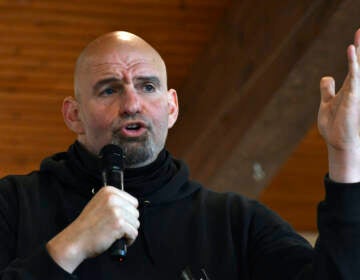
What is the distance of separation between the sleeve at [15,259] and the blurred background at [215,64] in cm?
224

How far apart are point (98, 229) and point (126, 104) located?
20.4 inches

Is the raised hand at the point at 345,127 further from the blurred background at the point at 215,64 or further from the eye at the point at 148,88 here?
the blurred background at the point at 215,64

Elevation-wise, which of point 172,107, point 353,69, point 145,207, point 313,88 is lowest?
point 313,88

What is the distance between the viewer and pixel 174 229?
2846 millimetres

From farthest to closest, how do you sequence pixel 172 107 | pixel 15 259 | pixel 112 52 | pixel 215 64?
1. pixel 215 64
2. pixel 172 107
3. pixel 112 52
4. pixel 15 259

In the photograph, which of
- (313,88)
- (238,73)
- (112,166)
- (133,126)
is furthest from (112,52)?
(238,73)

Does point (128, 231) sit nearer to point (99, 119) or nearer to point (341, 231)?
point (341, 231)

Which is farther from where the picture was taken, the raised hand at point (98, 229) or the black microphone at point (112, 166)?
the black microphone at point (112, 166)

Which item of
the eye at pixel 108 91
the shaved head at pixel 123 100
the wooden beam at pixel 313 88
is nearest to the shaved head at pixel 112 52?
the shaved head at pixel 123 100

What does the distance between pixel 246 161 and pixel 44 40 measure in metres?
1.30

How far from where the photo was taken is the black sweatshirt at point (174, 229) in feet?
8.02

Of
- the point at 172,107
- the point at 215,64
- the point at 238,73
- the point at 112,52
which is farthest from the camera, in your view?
the point at 215,64

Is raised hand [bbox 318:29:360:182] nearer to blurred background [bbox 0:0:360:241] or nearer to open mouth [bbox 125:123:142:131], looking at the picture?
open mouth [bbox 125:123:142:131]

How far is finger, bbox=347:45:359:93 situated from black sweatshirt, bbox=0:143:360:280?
0.75 feet
